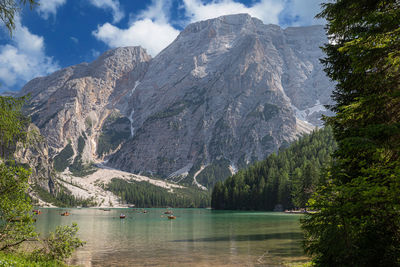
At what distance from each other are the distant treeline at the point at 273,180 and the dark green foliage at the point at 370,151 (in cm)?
12347

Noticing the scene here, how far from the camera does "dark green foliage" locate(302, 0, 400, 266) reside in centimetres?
1029

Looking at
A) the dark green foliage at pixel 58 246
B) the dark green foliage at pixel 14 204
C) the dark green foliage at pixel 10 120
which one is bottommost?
the dark green foliage at pixel 58 246

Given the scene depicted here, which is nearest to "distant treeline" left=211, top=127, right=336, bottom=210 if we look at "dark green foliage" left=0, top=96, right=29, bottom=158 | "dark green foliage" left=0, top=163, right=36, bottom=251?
"dark green foliage" left=0, top=163, right=36, bottom=251

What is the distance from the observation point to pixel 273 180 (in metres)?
150

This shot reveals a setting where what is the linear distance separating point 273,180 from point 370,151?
14424 cm

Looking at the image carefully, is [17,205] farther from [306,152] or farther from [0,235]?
[306,152]

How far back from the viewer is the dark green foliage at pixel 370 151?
Result: 33.8 ft

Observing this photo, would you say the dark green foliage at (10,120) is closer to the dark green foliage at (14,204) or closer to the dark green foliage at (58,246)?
the dark green foliage at (14,204)

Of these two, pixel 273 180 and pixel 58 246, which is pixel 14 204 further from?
pixel 273 180

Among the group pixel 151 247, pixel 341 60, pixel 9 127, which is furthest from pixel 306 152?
pixel 9 127

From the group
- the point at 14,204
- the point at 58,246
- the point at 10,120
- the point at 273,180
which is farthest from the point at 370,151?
the point at 273,180

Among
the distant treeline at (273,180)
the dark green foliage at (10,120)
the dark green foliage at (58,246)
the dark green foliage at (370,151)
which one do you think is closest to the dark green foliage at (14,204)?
the dark green foliage at (58,246)

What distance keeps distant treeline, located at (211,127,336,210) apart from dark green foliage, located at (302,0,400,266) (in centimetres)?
12347

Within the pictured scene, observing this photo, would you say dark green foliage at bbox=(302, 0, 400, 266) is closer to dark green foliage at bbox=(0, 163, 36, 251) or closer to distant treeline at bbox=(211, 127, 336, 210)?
dark green foliage at bbox=(0, 163, 36, 251)
